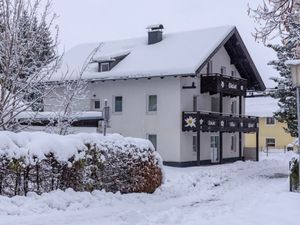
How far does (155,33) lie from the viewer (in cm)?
3688

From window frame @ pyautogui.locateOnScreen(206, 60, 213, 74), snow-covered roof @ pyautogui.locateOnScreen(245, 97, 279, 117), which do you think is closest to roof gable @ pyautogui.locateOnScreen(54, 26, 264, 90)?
window frame @ pyautogui.locateOnScreen(206, 60, 213, 74)

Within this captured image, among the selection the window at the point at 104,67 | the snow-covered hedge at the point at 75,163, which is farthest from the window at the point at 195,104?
the snow-covered hedge at the point at 75,163

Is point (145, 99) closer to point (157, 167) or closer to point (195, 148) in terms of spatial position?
point (195, 148)

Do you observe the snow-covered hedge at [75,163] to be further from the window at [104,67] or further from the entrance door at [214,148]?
the window at [104,67]

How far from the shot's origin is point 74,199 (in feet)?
41.1

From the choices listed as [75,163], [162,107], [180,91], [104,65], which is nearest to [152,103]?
[162,107]

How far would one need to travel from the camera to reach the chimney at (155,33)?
36781mm

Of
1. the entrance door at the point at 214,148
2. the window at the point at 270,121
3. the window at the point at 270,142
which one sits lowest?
the window at the point at 270,142

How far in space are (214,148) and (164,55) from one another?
7179 mm

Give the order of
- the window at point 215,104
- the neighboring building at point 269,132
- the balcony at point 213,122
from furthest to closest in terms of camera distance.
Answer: the neighboring building at point 269,132
the window at point 215,104
the balcony at point 213,122

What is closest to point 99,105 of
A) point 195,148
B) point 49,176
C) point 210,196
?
point 195,148

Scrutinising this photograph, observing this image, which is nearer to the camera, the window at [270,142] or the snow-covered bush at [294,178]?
the snow-covered bush at [294,178]

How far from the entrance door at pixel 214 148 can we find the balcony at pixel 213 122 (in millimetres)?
1509

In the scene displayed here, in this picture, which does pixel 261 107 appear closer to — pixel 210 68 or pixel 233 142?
pixel 233 142
